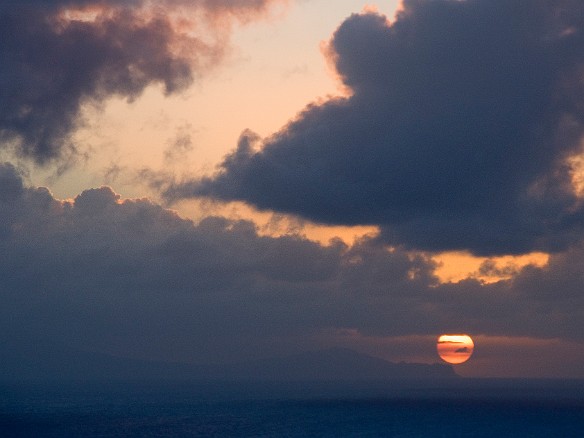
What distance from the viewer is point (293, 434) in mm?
189875

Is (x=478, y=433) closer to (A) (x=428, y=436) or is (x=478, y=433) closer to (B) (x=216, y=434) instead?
(A) (x=428, y=436)

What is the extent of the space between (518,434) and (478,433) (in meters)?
10.2

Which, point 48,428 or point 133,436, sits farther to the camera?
point 48,428

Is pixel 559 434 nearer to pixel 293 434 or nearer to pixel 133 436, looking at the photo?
pixel 293 434

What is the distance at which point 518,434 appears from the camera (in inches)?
7667

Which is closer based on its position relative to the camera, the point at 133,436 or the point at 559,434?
the point at 133,436

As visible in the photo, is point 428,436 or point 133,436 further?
point 428,436

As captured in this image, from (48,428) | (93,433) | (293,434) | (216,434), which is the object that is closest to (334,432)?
(293,434)

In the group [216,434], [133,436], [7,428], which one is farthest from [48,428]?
[216,434]

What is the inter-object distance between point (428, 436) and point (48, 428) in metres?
100

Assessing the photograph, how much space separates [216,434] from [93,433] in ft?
100

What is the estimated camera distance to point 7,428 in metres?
195

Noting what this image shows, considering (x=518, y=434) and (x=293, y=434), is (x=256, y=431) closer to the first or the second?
(x=293, y=434)

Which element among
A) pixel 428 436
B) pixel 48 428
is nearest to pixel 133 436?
pixel 48 428
